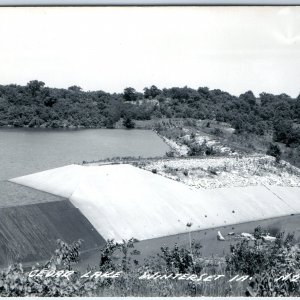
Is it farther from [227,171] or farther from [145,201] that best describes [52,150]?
[145,201]

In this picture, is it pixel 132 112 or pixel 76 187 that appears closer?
pixel 76 187

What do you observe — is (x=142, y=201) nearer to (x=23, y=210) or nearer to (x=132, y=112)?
(x=23, y=210)

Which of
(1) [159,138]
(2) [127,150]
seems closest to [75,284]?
(2) [127,150]

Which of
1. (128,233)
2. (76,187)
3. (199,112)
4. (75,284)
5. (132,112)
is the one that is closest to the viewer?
(75,284)

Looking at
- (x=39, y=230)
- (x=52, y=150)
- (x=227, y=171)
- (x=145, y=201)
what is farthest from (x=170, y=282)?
(x=52, y=150)

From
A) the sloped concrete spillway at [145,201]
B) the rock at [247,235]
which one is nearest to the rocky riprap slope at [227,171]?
the sloped concrete spillway at [145,201]

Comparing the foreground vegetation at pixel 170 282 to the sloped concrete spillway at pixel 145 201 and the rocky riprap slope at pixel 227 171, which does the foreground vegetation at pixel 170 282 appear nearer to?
the sloped concrete spillway at pixel 145 201
